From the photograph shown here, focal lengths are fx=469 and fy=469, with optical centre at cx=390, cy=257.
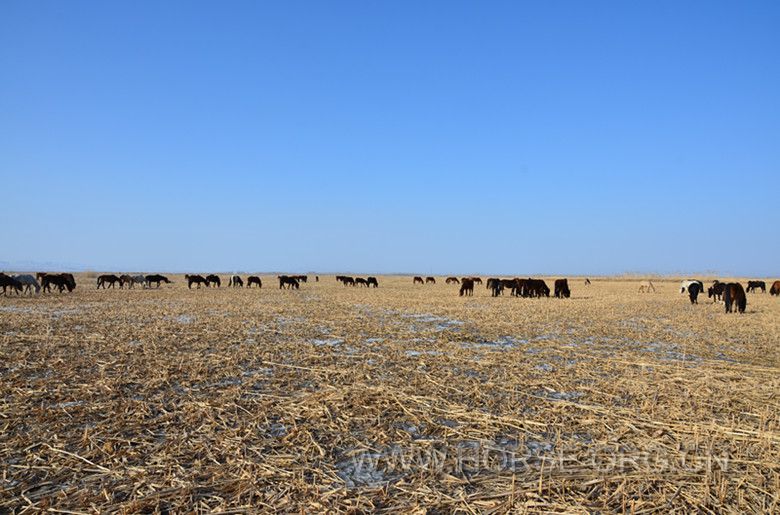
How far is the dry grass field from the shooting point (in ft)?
12.2

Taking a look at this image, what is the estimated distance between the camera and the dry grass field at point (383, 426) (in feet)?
12.2

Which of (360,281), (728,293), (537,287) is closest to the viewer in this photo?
(728,293)

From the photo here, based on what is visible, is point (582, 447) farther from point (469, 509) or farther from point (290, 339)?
point (290, 339)

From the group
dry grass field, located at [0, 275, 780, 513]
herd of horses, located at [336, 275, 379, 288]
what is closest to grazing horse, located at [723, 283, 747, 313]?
dry grass field, located at [0, 275, 780, 513]

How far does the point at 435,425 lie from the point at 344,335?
731cm

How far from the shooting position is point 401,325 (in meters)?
14.9

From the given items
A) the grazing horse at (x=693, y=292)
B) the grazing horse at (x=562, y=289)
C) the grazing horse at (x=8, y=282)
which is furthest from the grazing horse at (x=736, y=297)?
the grazing horse at (x=8, y=282)

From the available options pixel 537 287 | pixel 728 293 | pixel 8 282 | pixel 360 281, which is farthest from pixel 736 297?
pixel 8 282

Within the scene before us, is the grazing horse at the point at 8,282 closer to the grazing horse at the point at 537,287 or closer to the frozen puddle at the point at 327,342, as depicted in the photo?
the frozen puddle at the point at 327,342

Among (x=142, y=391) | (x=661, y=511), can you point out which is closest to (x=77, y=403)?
(x=142, y=391)

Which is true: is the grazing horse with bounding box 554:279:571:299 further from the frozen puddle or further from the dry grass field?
the frozen puddle

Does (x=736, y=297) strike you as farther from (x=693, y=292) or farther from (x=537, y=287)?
(x=537, y=287)

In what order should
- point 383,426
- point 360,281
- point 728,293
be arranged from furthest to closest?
point 360,281 < point 728,293 < point 383,426

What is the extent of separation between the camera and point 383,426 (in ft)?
17.6
